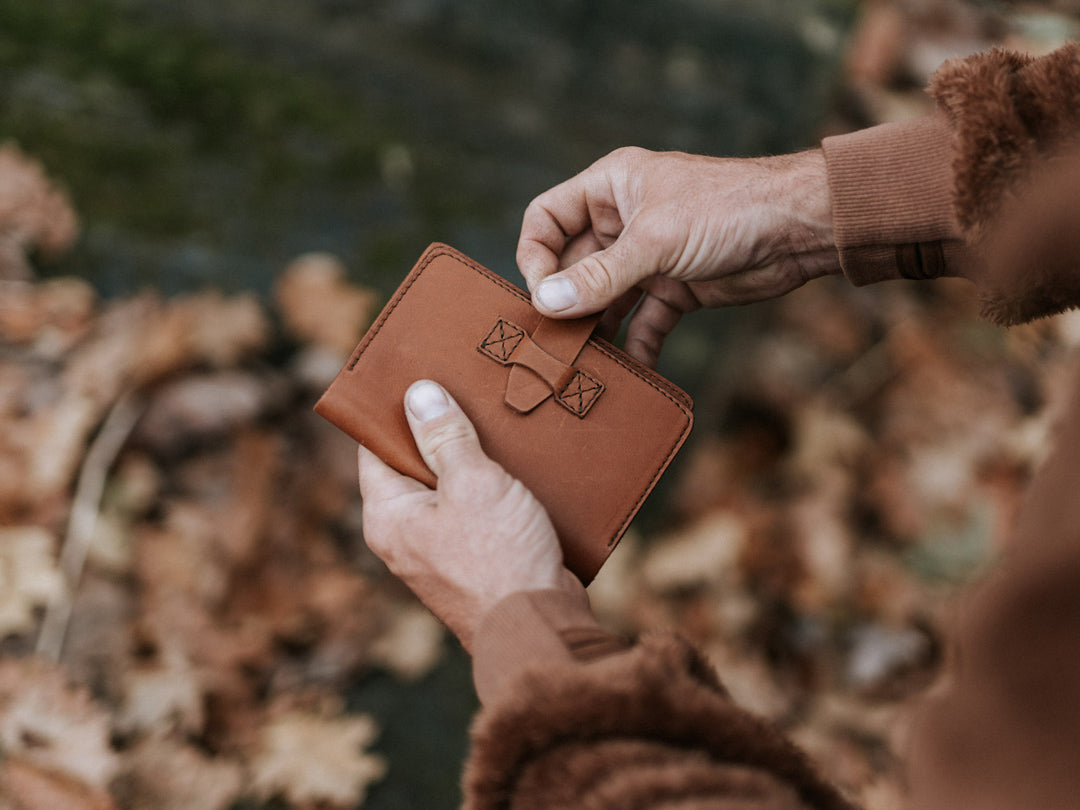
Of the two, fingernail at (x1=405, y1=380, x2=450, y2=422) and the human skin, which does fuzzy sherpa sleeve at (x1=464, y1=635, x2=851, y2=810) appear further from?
fingernail at (x1=405, y1=380, x2=450, y2=422)

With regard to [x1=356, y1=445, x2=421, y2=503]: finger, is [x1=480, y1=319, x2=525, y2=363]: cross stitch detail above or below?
above

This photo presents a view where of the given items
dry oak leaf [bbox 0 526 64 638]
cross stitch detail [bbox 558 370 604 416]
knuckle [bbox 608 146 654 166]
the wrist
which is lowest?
dry oak leaf [bbox 0 526 64 638]

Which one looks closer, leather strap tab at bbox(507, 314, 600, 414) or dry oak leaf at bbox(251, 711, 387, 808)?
Result: leather strap tab at bbox(507, 314, 600, 414)

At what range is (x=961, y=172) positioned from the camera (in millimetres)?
1594

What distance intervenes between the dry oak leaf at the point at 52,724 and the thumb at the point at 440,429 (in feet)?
4.12

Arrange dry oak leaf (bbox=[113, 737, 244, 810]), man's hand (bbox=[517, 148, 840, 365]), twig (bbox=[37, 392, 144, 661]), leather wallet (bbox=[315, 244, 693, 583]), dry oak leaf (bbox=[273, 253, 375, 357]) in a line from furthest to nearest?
dry oak leaf (bbox=[273, 253, 375, 357]) → twig (bbox=[37, 392, 144, 661]) → dry oak leaf (bbox=[113, 737, 244, 810]) → man's hand (bbox=[517, 148, 840, 365]) → leather wallet (bbox=[315, 244, 693, 583])

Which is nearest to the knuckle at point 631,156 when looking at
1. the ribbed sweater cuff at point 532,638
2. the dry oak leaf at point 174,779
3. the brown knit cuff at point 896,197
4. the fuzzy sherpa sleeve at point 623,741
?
the brown knit cuff at point 896,197

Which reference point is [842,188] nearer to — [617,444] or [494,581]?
[617,444]

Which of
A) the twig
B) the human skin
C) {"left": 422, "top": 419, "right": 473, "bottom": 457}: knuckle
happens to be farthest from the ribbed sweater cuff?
the twig

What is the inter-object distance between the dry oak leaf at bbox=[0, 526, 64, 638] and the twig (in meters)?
0.03

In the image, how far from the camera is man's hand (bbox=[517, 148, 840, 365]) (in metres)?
1.83

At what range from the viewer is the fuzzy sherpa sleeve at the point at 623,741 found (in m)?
1.10

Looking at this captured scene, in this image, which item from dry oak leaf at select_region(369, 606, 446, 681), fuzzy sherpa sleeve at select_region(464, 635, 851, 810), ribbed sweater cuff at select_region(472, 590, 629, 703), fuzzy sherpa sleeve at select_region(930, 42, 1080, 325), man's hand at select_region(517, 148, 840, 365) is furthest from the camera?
dry oak leaf at select_region(369, 606, 446, 681)

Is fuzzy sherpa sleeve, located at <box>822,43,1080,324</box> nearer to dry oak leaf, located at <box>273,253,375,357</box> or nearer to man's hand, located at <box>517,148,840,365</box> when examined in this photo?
man's hand, located at <box>517,148,840,365</box>
